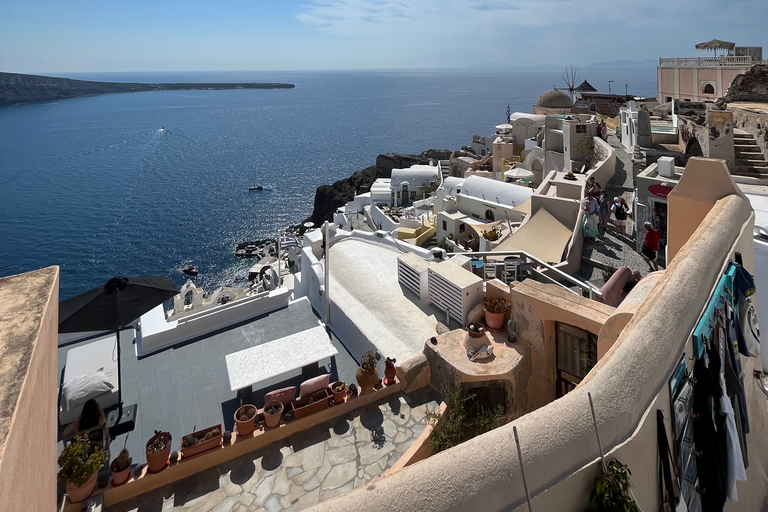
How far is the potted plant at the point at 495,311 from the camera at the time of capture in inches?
316

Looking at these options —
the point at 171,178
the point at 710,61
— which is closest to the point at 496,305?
the point at 710,61

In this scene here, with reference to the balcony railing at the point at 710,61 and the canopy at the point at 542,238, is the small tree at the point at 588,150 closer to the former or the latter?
the canopy at the point at 542,238

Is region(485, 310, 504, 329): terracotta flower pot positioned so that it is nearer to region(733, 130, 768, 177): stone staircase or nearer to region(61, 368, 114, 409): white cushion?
region(61, 368, 114, 409): white cushion

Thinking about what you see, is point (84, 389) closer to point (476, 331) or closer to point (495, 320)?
point (476, 331)

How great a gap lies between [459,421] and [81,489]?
501 cm

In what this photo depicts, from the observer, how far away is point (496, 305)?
8312 mm

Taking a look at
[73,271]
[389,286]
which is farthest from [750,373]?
[73,271]

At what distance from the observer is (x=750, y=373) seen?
554cm

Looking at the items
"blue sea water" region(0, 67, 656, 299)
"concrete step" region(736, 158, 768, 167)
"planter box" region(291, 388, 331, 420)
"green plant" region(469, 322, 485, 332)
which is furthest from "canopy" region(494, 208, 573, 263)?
"blue sea water" region(0, 67, 656, 299)

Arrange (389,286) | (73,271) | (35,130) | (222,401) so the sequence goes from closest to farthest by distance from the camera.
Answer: (222,401) < (389,286) < (73,271) < (35,130)

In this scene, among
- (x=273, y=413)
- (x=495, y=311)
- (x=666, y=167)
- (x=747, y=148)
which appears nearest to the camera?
(x=273, y=413)

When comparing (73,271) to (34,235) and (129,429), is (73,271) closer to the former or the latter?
(34,235)

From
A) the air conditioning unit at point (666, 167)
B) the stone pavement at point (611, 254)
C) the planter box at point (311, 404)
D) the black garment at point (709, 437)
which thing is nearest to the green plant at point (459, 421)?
the planter box at point (311, 404)

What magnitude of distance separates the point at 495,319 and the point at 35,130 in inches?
6568
